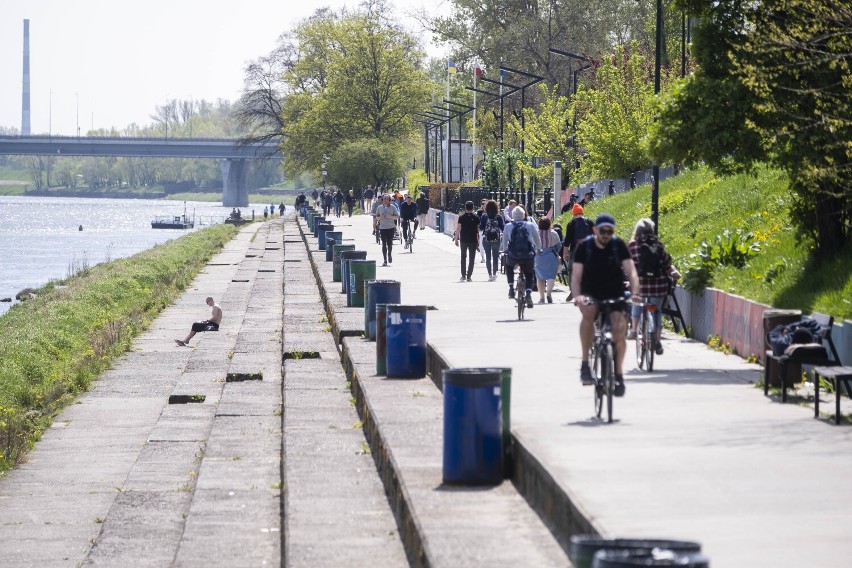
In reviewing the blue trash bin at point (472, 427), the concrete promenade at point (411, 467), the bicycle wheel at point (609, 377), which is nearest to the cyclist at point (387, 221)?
the concrete promenade at point (411, 467)

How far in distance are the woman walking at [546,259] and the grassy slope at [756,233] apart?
1904mm

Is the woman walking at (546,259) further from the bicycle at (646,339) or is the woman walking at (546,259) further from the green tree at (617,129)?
the green tree at (617,129)

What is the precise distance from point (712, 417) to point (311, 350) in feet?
32.3

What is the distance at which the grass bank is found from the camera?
20.3 meters

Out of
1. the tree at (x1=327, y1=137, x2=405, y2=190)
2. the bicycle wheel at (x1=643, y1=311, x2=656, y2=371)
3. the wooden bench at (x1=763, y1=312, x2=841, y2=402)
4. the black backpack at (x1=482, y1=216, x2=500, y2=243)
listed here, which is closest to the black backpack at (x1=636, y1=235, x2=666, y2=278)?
the bicycle wheel at (x1=643, y1=311, x2=656, y2=371)

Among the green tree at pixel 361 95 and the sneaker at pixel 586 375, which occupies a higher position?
the green tree at pixel 361 95

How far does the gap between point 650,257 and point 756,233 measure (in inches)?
207

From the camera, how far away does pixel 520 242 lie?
930 inches

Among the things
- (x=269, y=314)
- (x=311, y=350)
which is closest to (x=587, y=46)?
(x=269, y=314)

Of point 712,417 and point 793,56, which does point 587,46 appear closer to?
point 793,56

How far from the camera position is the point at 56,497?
14.1 m

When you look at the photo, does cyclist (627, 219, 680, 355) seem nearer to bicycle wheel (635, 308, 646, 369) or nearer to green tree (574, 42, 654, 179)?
bicycle wheel (635, 308, 646, 369)

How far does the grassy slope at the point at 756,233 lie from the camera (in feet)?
55.0

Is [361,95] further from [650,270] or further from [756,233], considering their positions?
[650,270]
